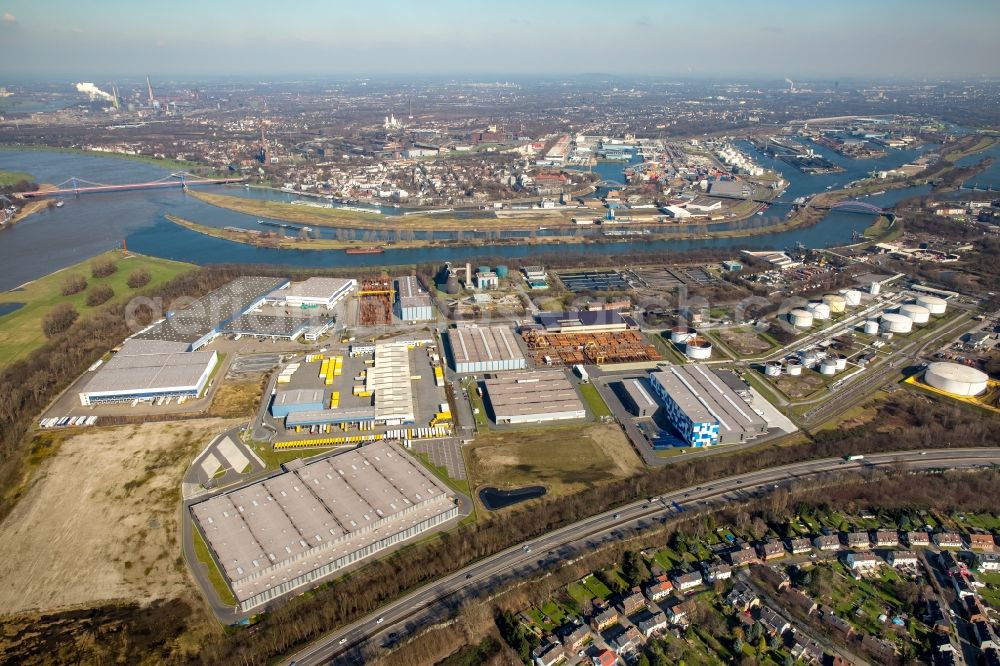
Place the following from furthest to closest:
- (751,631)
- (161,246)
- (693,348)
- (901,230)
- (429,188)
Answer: (429,188) < (901,230) < (161,246) < (693,348) < (751,631)

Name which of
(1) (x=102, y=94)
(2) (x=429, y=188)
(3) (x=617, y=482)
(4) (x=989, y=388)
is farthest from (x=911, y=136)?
(1) (x=102, y=94)

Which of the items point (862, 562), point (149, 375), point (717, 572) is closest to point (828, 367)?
point (862, 562)

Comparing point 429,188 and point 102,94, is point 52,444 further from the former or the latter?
point 102,94

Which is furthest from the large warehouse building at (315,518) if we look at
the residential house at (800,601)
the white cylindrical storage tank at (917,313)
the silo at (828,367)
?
the white cylindrical storage tank at (917,313)

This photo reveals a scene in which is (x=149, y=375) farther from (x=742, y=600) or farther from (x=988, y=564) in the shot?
(x=988, y=564)

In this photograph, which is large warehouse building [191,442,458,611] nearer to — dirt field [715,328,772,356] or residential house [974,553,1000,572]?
residential house [974,553,1000,572]

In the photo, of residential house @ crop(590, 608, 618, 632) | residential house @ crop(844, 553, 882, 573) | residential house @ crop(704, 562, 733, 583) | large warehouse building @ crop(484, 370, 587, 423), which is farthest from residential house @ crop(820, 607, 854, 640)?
large warehouse building @ crop(484, 370, 587, 423)
